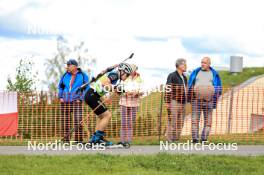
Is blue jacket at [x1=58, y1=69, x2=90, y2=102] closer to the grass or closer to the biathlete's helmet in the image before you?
the biathlete's helmet

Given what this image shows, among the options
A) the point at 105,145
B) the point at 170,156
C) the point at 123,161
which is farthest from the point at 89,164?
the point at 105,145

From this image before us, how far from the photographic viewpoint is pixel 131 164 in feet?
34.7

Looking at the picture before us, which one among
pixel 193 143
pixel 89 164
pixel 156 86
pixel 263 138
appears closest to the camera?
pixel 89 164

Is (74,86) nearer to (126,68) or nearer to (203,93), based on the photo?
(126,68)

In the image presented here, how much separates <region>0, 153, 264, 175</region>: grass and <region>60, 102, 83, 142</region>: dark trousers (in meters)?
3.01

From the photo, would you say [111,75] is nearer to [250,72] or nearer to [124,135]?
[124,135]

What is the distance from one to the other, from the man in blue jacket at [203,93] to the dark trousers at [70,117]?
2.67m

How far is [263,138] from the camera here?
52.7 ft

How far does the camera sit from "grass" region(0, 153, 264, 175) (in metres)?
10.1

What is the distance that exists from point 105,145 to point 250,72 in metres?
25.1
